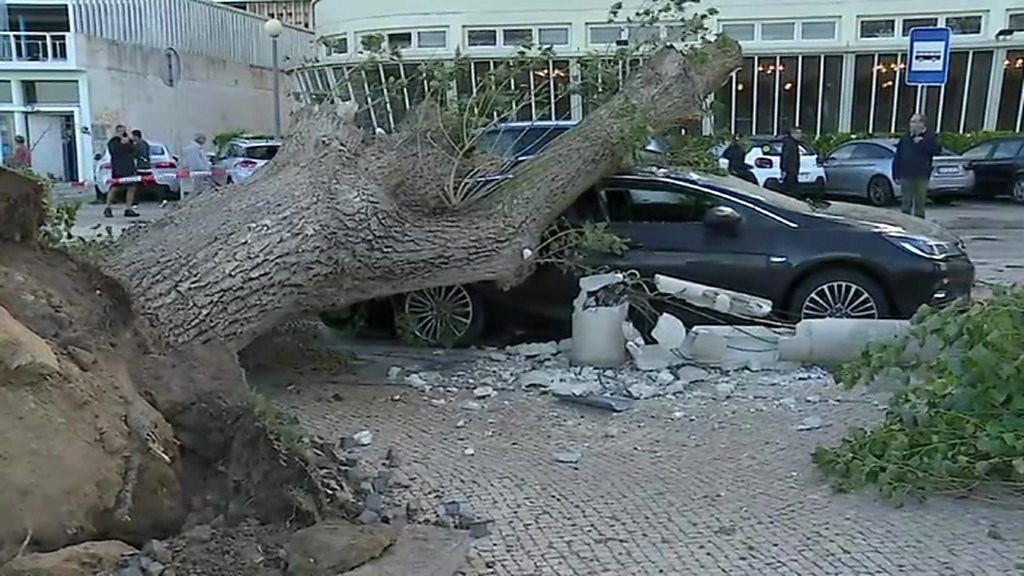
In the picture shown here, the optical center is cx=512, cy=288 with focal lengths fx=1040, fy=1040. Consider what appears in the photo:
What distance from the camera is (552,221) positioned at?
8.69m

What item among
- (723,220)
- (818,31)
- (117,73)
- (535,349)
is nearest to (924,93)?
(818,31)

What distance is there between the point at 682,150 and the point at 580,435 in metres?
4.41

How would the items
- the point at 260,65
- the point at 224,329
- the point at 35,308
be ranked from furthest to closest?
the point at 260,65, the point at 224,329, the point at 35,308

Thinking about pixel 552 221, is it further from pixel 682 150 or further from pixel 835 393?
pixel 835 393

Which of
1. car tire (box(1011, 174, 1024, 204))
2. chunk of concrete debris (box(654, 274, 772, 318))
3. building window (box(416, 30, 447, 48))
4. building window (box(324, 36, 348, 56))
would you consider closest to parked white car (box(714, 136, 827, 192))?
car tire (box(1011, 174, 1024, 204))

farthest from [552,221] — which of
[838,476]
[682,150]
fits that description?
[838,476]

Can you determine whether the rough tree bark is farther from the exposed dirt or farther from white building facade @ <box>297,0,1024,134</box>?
white building facade @ <box>297,0,1024,134</box>

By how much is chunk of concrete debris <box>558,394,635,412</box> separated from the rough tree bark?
128 centimetres

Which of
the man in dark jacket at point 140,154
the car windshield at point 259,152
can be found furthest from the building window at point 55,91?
the car windshield at point 259,152

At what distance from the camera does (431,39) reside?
30578 millimetres

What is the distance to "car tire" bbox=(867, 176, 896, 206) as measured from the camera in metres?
21.6

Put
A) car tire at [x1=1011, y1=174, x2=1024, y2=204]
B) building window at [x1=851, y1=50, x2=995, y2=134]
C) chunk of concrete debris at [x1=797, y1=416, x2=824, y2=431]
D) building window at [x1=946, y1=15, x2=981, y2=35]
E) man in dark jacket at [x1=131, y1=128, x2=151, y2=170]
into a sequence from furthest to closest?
building window at [x1=851, y1=50, x2=995, y2=134] < building window at [x1=946, y1=15, x2=981, y2=35] < car tire at [x1=1011, y1=174, x2=1024, y2=204] < man in dark jacket at [x1=131, y1=128, x2=151, y2=170] < chunk of concrete debris at [x1=797, y1=416, x2=824, y2=431]

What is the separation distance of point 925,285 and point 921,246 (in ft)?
1.11

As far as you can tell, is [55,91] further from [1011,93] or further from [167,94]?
[1011,93]
